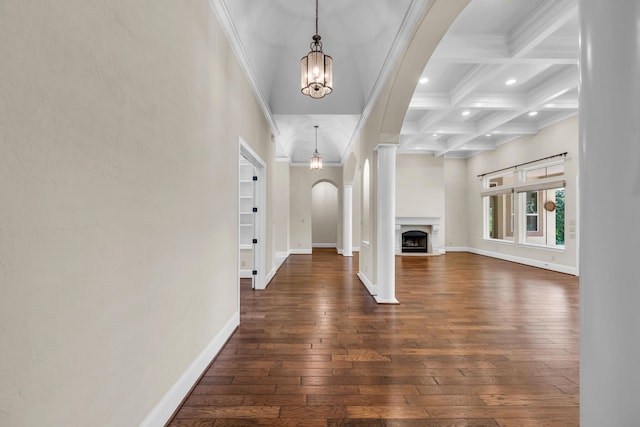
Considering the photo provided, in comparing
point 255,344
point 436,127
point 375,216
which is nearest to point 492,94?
point 436,127

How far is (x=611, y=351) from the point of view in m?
0.72

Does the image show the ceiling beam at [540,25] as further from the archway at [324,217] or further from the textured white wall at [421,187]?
the archway at [324,217]

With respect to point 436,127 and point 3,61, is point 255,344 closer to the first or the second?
point 3,61

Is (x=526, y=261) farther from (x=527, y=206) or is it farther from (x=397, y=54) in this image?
(x=397, y=54)

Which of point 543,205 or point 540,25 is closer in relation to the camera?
point 540,25

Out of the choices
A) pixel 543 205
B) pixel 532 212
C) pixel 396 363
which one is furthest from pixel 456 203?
pixel 396 363

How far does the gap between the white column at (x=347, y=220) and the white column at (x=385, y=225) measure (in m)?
5.04

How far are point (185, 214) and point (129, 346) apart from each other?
0.89m

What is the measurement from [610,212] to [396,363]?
88.0 inches

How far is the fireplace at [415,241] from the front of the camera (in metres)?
10.3

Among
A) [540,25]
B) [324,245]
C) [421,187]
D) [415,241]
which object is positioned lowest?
[324,245]

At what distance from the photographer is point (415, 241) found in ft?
34.1

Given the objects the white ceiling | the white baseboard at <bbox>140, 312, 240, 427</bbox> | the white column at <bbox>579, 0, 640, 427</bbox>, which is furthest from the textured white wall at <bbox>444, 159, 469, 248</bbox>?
the white column at <bbox>579, 0, 640, 427</bbox>

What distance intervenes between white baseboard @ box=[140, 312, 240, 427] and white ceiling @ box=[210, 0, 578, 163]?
2.91 meters
